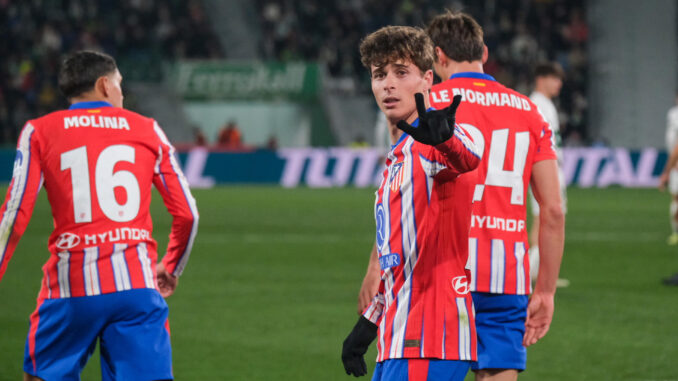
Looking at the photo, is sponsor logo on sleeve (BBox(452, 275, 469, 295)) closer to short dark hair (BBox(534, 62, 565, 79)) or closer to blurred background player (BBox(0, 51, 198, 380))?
blurred background player (BBox(0, 51, 198, 380))

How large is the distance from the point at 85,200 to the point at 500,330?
74.4 inches

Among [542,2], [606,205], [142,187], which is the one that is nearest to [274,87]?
[542,2]

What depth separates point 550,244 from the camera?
4371mm

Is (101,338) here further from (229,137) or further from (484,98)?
(229,137)

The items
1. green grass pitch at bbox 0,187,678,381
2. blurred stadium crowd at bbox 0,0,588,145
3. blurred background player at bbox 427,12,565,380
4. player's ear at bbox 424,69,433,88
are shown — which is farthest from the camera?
blurred stadium crowd at bbox 0,0,588,145

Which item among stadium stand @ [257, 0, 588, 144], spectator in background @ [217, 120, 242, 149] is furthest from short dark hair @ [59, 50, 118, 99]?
stadium stand @ [257, 0, 588, 144]

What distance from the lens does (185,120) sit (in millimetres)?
33938

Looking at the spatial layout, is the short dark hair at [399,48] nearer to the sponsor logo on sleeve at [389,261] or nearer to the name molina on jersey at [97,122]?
the sponsor logo on sleeve at [389,261]

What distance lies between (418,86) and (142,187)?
4.93ft

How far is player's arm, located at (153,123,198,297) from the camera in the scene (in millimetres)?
4590

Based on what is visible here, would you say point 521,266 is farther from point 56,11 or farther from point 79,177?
point 56,11

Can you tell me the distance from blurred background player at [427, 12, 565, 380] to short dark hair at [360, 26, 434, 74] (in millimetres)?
931

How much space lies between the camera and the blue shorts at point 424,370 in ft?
11.3

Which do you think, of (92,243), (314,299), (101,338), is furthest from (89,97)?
(314,299)
